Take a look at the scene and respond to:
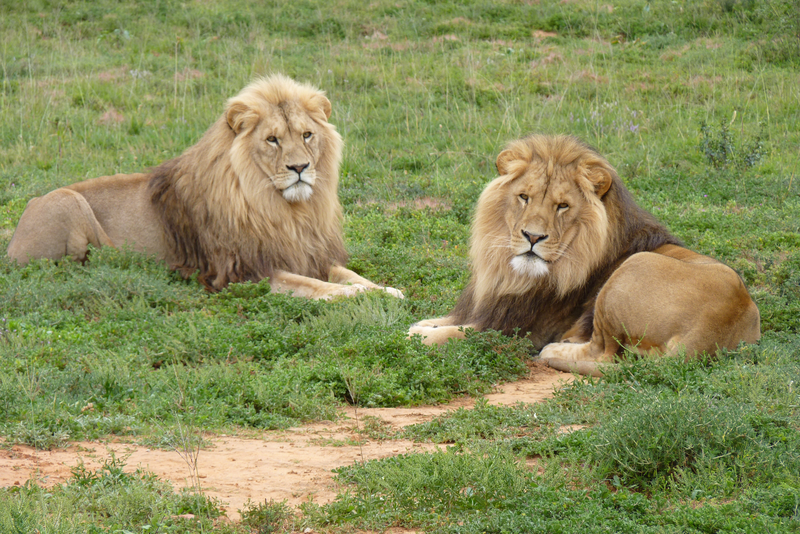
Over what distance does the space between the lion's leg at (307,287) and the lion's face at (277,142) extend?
28.8 inches

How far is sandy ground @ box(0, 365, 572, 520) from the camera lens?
3.41 metres

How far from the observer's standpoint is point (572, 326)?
5.51 meters

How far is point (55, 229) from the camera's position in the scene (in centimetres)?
728

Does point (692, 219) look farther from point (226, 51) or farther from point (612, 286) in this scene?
point (226, 51)

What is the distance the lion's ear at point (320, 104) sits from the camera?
7.47 metres

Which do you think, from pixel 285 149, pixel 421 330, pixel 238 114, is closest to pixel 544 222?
pixel 421 330

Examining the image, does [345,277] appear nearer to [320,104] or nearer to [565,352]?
[320,104]

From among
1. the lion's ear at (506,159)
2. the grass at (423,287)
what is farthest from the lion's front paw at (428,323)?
the lion's ear at (506,159)

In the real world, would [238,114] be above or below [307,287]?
above

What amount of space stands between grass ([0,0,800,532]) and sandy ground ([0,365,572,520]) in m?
0.13

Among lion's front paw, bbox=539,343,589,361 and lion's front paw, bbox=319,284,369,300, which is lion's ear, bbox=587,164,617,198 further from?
lion's front paw, bbox=319,284,369,300

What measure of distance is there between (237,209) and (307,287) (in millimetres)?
980

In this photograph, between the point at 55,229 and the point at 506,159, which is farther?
the point at 55,229

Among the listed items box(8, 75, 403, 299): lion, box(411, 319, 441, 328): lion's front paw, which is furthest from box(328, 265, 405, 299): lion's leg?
box(411, 319, 441, 328): lion's front paw
